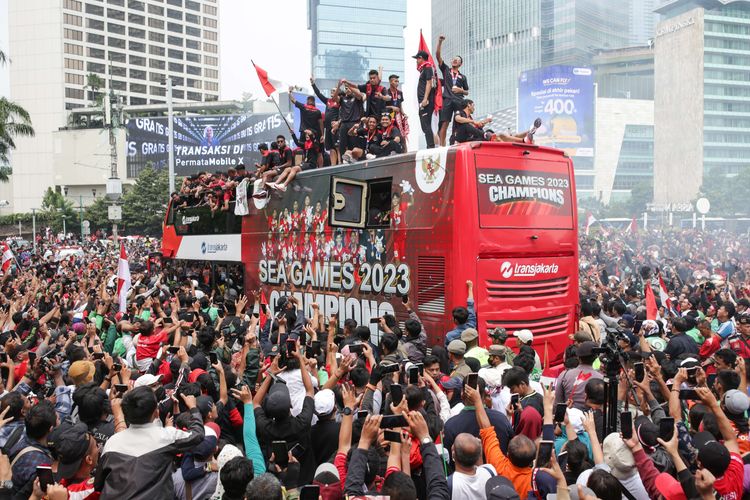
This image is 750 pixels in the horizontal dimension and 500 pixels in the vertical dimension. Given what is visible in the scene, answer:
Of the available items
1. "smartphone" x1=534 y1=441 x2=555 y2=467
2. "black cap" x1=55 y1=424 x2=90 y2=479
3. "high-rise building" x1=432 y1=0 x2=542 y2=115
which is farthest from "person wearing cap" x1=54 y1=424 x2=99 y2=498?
"high-rise building" x1=432 y1=0 x2=542 y2=115

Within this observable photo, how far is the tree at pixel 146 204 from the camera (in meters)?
56.3

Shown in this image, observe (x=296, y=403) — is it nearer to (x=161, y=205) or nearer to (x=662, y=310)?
(x=662, y=310)

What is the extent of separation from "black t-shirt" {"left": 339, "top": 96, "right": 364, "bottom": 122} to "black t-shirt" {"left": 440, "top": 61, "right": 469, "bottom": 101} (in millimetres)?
1739

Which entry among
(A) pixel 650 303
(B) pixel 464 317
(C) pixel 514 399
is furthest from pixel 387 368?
(A) pixel 650 303

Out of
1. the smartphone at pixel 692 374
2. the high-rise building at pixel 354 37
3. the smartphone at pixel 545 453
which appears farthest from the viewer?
the high-rise building at pixel 354 37

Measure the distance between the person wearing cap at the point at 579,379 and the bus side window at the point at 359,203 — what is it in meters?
4.56

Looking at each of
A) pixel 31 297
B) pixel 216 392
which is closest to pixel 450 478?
pixel 216 392

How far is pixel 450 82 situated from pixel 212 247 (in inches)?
308

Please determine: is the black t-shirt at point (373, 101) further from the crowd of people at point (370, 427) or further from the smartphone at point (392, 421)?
the smartphone at point (392, 421)

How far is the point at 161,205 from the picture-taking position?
2244 inches

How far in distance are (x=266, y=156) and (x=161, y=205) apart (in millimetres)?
46607

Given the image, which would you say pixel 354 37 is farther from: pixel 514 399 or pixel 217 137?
pixel 514 399

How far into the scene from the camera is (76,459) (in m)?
3.77

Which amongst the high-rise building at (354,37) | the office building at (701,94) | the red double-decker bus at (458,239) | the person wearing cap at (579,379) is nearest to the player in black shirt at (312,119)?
the red double-decker bus at (458,239)
